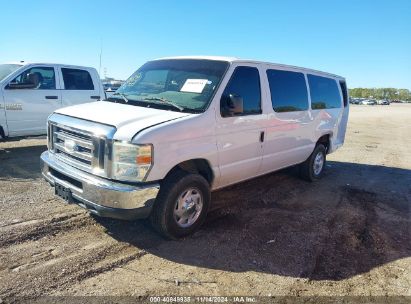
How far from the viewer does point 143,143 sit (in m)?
3.60

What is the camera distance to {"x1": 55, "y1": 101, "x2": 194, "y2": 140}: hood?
12.1ft

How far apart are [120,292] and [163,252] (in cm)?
84

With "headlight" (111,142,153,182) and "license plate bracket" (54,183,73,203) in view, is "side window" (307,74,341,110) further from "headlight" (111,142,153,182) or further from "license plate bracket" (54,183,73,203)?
"license plate bracket" (54,183,73,203)

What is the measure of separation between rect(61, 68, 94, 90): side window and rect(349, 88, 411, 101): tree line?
145 m

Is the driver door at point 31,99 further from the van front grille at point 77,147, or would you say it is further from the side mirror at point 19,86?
the van front grille at point 77,147

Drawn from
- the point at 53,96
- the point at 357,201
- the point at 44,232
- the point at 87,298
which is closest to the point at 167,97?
the point at 44,232

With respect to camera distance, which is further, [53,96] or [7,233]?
[53,96]

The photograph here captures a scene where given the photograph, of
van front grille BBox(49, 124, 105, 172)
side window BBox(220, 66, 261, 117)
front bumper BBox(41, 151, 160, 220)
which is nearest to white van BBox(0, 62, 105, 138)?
van front grille BBox(49, 124, 105, 172)

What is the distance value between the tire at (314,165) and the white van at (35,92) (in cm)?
567

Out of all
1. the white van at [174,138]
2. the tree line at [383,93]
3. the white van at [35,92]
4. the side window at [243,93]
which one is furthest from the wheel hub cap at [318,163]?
the tree line at [383,93]

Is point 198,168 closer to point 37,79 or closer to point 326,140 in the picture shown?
point 326,140

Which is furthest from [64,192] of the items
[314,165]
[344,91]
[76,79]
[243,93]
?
[344,91]

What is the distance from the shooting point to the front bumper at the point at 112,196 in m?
3.64

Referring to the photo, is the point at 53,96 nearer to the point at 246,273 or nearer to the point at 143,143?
the point at 143,143
